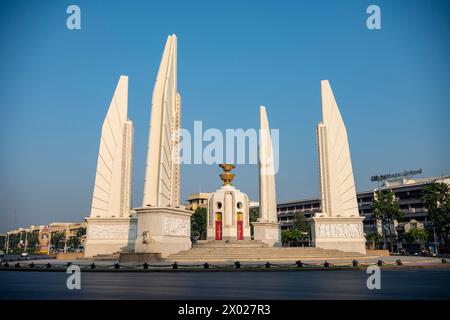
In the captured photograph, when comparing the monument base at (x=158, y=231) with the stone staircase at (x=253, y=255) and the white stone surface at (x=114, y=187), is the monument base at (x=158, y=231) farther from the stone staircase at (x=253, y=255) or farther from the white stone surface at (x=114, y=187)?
the white stone surface at (x=114, y=187)

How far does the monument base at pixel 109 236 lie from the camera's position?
34.4 meters

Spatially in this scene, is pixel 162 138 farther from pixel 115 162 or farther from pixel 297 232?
pixel 297 232

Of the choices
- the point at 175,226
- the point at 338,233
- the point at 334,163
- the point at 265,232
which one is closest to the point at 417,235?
the point at 265,232

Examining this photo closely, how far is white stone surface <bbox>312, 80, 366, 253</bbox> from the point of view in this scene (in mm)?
33000

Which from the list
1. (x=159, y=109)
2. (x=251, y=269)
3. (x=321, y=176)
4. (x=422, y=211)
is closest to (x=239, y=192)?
(x=321, y=176)

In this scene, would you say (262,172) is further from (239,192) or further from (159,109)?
(159,109)

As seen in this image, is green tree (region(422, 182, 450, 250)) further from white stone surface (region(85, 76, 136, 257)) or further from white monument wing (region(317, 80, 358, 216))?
white stone surface (region(85, 76, 136, 257))

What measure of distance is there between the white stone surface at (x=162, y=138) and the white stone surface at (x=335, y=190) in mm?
13356

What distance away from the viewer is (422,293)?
8875mm

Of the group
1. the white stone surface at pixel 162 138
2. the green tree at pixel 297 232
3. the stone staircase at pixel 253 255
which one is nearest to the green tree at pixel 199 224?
the green tree at pixel 297 232

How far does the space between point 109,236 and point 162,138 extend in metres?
12.9

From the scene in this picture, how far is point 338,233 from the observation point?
109ft

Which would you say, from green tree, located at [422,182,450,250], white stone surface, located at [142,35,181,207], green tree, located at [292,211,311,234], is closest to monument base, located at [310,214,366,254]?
white stone surface, located at [142,35,181,207]
